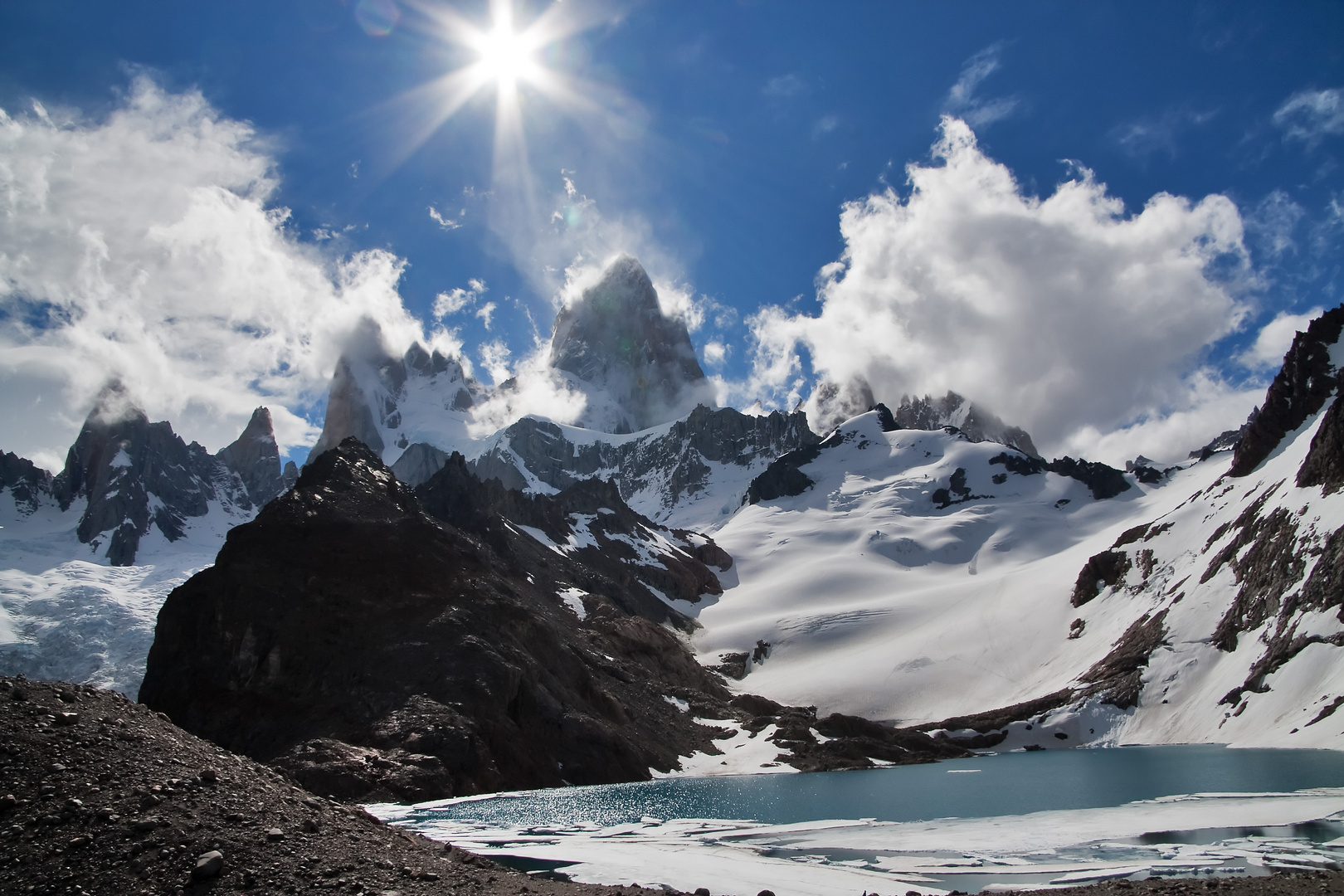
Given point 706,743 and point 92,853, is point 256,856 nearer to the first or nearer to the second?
point 92,853

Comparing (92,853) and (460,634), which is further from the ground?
(460,634)

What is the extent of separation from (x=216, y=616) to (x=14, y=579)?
527ft

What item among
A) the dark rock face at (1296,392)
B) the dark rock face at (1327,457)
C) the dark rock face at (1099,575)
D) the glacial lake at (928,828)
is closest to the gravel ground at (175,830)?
the glacial lake at (928,828)

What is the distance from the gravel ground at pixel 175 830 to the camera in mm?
13570

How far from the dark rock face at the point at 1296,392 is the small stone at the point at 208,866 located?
15231 cm

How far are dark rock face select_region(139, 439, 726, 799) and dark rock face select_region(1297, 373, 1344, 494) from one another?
74.3 meters

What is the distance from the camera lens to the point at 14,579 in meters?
176

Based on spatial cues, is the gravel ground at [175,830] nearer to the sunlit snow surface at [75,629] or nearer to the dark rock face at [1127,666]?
the dark rock face at [1127,666]

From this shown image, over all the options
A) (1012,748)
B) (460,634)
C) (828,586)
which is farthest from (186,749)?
(828,586)

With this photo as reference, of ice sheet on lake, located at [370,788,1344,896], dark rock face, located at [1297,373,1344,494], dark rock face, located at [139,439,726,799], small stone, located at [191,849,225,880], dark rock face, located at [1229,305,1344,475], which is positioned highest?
dark rock face, located at [1229,305,1344,475]

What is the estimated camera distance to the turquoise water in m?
42.2

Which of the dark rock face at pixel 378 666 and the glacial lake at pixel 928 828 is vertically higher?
the dark rock face at pixel 378 666

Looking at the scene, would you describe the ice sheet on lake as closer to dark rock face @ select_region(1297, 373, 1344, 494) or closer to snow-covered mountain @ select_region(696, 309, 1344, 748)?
snow-covered mountain @ select_region(696, 309, 1344, 748)

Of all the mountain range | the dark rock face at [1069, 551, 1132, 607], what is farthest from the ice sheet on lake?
the dark rock face at [1069, 551, 1132, 607]
